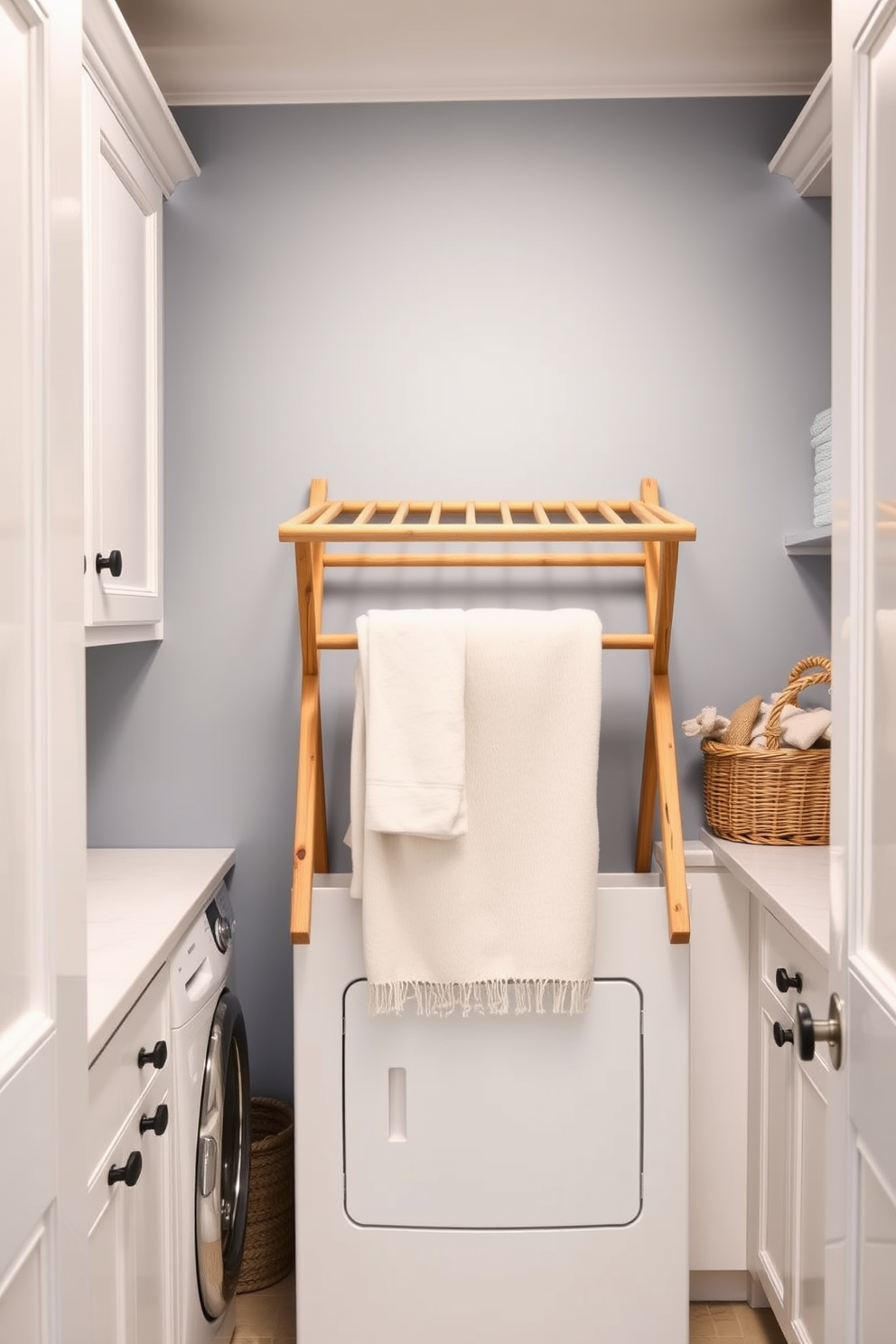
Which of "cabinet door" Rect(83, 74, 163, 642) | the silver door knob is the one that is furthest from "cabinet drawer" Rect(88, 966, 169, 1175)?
the silver door knob

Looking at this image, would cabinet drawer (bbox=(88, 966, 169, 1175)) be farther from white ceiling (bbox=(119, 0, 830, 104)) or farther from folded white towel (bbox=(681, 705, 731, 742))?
white ceiling (bbox=(119, 0, 830, 104))

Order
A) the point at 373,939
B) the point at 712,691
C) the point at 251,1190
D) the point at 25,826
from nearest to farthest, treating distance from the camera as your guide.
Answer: the point at 25,826 < the point at 373,939 < the point at 251,1190 < the point at 712,691

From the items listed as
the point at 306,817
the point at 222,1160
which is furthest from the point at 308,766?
the point at 222,1160

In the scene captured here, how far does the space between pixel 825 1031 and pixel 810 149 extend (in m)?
1.65

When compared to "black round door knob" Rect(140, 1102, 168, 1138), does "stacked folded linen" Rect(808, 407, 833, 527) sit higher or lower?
higher

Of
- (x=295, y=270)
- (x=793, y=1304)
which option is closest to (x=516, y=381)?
(x=295, y=270)

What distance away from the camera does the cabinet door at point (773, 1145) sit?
177 cm

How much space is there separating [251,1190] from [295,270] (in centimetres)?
179

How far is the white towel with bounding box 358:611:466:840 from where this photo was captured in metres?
1.66

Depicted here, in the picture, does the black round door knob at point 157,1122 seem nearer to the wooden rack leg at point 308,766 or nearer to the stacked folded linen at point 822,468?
the wooden rack leg at point 308,766

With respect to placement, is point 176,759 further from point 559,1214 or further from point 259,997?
point 559,1214

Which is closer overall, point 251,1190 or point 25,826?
point 25,826

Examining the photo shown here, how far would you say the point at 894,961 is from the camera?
33.0 inches

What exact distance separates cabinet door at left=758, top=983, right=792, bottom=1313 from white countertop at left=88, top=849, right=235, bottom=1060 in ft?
3.23
